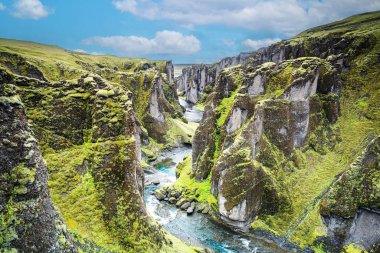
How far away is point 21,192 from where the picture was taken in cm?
1773

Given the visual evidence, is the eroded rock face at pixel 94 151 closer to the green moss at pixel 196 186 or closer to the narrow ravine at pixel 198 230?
the narrow ravine at pixel 198 230

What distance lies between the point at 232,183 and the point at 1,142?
38.0m

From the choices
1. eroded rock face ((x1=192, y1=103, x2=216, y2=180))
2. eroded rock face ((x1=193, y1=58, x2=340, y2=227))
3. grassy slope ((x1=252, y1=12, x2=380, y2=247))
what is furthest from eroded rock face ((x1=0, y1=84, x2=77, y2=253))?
eroded rock face ((x1=192, y1=103, x2=216, y2=180))

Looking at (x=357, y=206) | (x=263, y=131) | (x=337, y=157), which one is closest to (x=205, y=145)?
(x=263, y=131)

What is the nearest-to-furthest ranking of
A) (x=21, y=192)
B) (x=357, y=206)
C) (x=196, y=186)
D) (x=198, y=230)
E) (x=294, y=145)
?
(x=21, y=192), (x=357, y=206), (x=198, y=230), (x=294, y=145), (x=196, y=186)

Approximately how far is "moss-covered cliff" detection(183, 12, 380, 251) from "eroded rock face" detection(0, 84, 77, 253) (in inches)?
1378

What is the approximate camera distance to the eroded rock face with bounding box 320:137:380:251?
128 feet

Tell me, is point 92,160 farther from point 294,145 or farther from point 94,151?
point 294,145

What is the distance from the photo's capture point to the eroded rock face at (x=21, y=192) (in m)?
17.3

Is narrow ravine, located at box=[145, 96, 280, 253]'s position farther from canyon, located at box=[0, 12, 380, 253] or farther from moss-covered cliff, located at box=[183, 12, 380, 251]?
moss-covered cliff, located at box=[183, 12, 380, 251]

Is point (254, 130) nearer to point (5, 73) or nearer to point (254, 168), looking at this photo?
point (254, 168)

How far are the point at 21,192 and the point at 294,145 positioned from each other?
1831 inches

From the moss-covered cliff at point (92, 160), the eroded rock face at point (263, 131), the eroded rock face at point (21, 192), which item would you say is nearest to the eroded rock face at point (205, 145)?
the eroded rock face at point (263, 131)

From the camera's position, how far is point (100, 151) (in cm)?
3019
